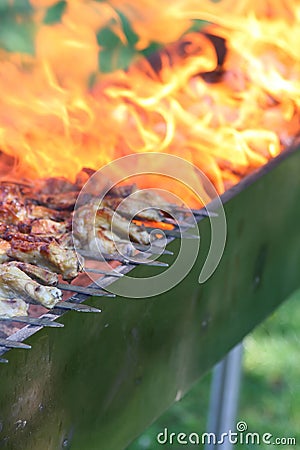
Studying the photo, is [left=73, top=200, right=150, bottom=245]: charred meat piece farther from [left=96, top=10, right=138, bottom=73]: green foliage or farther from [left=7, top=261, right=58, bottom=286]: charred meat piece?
[left=96, top=10, right=138, bottom=73]: green foliage

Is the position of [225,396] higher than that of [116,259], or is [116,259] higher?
[116,259]

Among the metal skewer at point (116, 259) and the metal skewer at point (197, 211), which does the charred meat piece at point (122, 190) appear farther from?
the metal skewer at point (116, 259)

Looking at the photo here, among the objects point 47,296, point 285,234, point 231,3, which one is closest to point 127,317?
point 47,296

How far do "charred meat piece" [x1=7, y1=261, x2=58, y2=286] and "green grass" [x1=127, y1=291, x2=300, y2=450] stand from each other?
8.00ft

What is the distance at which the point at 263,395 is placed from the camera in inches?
170

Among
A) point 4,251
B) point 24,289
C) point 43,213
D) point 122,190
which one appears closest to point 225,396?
point 122,190

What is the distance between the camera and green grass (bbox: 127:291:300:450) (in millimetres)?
4086

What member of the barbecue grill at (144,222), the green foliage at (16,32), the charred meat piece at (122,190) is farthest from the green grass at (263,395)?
the charred meat piece at (122,190)

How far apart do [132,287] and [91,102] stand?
4.28ft

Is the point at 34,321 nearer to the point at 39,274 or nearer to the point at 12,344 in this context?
the point at 12,344

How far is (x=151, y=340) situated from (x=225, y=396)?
1.28 meters

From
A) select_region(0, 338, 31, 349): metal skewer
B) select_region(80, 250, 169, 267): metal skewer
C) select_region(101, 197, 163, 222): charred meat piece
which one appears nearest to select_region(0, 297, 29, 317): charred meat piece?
select_region(0, 338, 31, 349): metal skewer

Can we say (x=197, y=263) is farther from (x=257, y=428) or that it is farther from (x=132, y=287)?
(x=257, y=428)

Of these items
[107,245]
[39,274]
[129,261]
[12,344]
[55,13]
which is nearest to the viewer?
[12,344]
